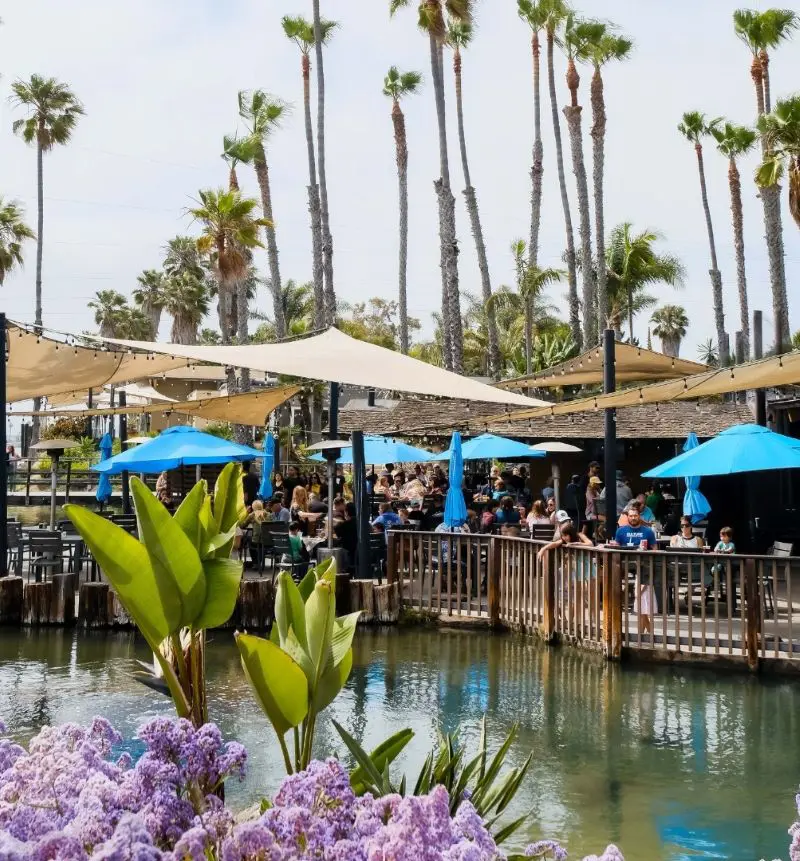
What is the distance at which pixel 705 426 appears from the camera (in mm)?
23969

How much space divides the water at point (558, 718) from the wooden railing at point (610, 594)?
325 millimetres

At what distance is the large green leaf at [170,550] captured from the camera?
10.8ft

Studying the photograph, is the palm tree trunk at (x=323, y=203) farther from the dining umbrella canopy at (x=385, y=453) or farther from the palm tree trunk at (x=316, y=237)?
the dining umbrella canopy at (x=385, y=453)

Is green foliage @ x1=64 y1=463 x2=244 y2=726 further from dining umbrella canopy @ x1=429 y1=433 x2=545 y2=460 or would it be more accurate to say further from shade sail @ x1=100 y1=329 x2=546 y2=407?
dining umbrella canopy @ x1=429 y1=433 x2=545 y2=460

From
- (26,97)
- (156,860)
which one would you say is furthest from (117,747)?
(26,97)

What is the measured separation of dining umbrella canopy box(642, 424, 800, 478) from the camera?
13.1m

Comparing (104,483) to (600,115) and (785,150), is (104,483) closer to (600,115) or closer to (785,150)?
(785,150)

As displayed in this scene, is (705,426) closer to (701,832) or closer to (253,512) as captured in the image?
(253,512)

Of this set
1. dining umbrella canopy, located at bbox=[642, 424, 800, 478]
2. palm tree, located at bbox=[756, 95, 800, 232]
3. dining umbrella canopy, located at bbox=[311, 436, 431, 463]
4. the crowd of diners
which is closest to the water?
the crowd of diners

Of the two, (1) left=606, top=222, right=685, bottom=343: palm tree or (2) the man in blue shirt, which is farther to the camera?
(1) left=606, top=222, right=685, bottom=343: palm tree

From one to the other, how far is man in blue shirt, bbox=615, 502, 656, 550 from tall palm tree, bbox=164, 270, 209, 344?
47948mm

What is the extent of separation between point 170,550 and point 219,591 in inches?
10.6

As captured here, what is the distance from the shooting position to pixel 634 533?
12.1m

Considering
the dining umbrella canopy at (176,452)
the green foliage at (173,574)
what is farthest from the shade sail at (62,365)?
the green foliage at (173,574)
